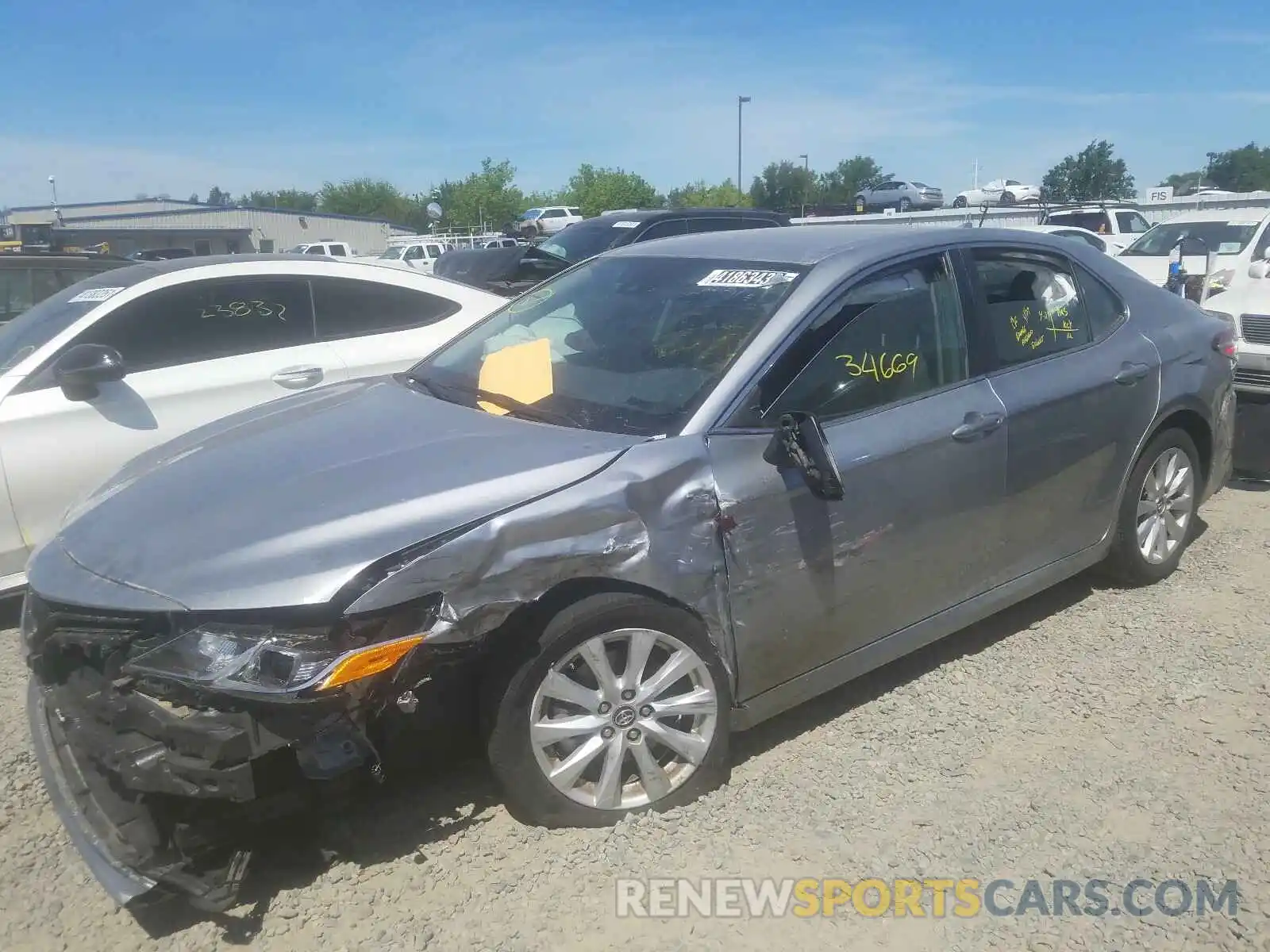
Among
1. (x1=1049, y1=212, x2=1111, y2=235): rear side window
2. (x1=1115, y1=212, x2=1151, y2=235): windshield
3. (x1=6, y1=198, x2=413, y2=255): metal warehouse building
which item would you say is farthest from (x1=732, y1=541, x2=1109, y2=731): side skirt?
(x1=6, y1=198, x2=413, y2=255): metal warehouse building

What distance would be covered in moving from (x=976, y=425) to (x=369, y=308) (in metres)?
3.48

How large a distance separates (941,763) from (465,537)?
69.5 inches

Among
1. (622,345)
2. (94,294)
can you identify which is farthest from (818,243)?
(94,294)

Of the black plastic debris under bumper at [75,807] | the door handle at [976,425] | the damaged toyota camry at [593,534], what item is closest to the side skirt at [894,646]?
the damaged toyota camry at [593,534]

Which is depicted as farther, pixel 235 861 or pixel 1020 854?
pixel 1020 854

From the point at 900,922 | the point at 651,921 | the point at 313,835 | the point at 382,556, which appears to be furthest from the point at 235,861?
the point at 900,922

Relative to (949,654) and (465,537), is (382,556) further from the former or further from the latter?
(949,654)

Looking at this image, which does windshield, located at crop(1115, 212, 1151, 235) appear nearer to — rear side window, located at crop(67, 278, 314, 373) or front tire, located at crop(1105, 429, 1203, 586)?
front tire, located at crop(1105, 429, 1203, 586)

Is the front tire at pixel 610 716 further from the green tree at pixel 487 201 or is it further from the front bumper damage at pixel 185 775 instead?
the green tree at pixel 487 201

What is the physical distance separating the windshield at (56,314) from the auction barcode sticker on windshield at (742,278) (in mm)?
3127

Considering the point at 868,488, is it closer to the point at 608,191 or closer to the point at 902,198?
the point at 902,198

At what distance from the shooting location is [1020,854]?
2875 mm

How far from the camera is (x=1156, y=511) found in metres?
4.64

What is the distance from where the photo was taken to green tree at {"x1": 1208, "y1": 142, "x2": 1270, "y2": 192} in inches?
2435
